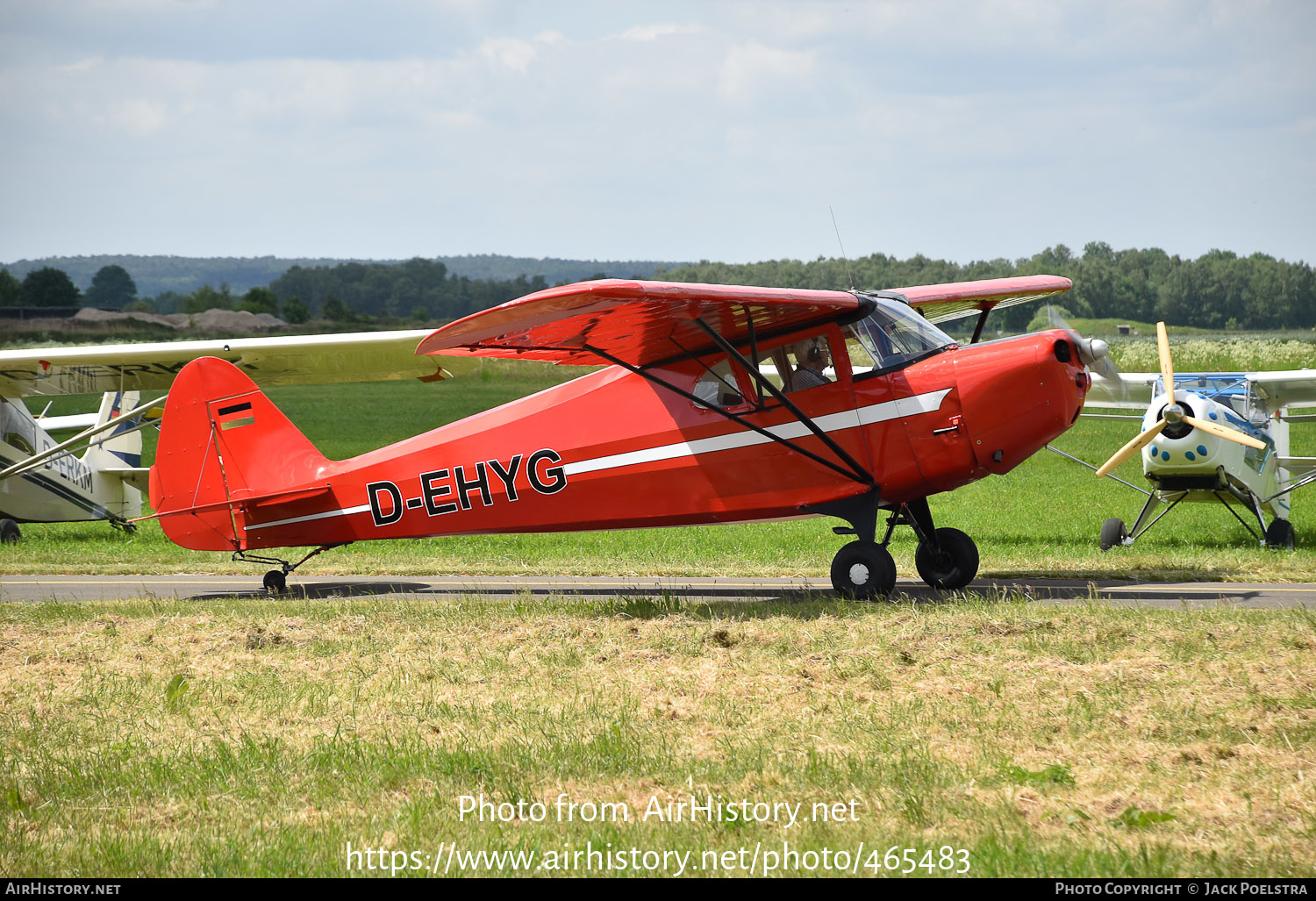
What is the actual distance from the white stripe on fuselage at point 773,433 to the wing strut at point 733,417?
0.11 m

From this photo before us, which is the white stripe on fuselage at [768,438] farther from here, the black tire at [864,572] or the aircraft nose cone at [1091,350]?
the aircraft nose cone at [1091,350]

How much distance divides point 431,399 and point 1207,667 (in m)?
62.2

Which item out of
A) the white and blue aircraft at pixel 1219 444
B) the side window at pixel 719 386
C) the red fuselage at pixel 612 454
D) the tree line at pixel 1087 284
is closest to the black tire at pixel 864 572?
the red fuselage at pixel 612 454

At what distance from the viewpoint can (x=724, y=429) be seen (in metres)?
10.3

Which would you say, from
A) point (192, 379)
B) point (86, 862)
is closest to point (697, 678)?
point (86, 862)

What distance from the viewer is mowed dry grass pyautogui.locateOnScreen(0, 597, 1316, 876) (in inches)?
182

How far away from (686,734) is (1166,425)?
9.96m

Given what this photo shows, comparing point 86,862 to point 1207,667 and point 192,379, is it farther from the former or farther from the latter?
point 192,379

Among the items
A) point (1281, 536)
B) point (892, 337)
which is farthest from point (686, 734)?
point (1281, 536)

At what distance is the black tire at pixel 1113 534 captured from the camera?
16016mm

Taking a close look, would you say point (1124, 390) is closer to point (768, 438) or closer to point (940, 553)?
point (940, 553)

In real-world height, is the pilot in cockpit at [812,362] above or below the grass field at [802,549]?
above

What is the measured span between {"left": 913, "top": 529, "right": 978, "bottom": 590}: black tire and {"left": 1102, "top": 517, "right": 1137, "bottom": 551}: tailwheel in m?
6.13
